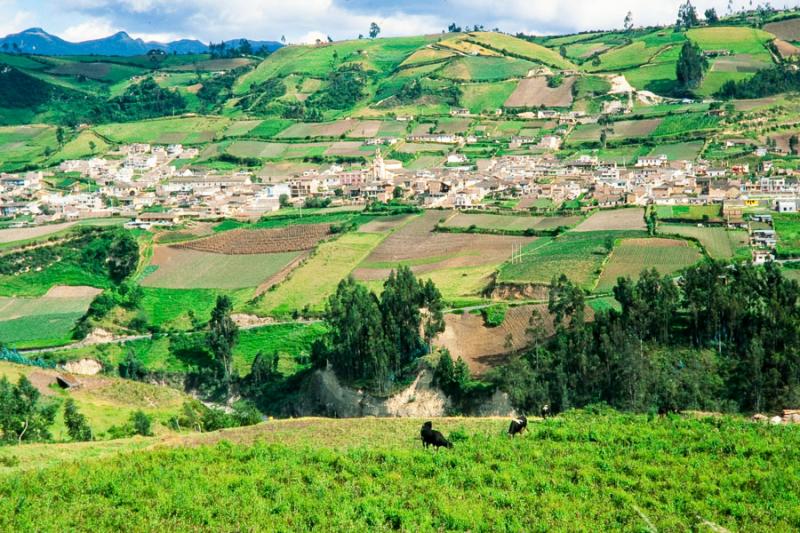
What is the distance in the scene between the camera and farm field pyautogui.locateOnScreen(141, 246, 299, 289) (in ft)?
272

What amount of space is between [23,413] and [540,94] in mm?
144743

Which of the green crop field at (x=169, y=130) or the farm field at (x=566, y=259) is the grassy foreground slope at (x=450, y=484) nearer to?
the farm field at (x=566, y=259)

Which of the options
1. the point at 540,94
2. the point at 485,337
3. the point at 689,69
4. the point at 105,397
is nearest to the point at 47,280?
the point at 105,397

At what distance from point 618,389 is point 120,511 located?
98.8ft

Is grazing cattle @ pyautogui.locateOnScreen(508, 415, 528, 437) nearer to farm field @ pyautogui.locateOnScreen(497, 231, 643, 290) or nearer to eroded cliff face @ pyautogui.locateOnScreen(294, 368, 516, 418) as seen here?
eroded cliff face @ pyautogui.locateOnScreen(294, 368, 516, 418)

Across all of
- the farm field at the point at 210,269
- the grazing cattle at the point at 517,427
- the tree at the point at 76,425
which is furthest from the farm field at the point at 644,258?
the grazing cattle at the point at 517,427

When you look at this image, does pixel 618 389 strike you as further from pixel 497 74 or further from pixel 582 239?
pixel 497 74

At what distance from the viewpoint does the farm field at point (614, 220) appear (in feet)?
280

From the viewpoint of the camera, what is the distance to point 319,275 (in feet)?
264

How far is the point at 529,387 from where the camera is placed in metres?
47.1

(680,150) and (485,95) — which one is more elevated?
(485,95)

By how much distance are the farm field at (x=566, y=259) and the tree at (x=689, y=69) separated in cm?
8809

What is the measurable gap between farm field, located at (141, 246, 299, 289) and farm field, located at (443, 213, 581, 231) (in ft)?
61.6

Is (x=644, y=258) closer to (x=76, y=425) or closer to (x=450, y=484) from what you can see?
(x=76, y=425)
